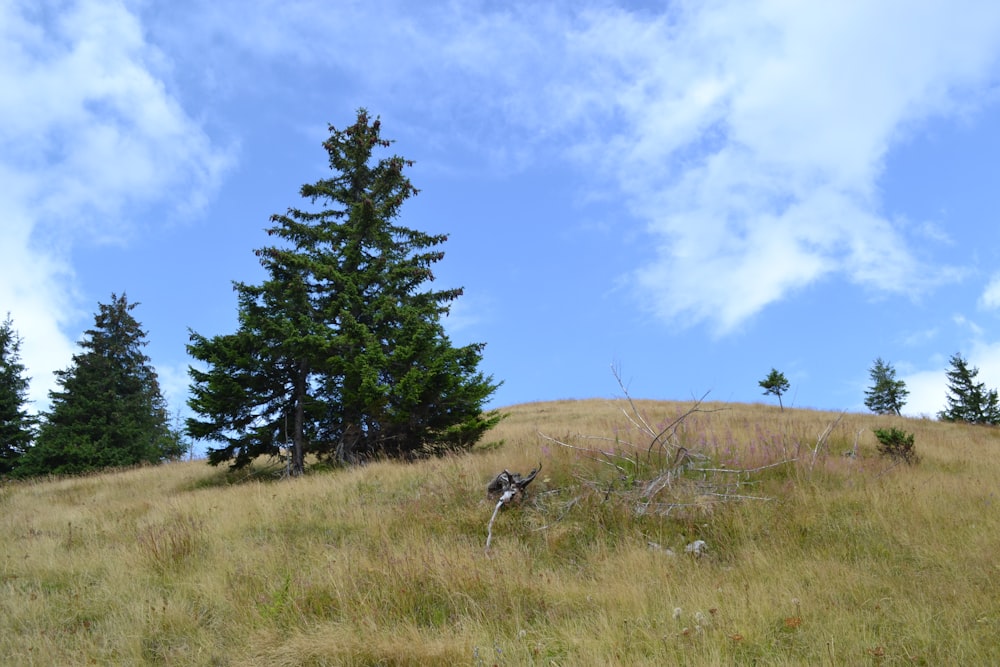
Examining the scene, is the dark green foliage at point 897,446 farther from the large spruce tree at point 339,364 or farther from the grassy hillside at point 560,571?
the large spruce tree at point 339,364

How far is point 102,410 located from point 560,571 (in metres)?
27.9

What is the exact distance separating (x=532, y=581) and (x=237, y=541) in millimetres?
4065

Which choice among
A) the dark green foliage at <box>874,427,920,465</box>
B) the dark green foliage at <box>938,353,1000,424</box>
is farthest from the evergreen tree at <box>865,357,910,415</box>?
the dark green foliage at <box>874,427,920,465</box>

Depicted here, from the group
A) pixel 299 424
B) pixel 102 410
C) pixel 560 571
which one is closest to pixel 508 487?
pixel 560 571

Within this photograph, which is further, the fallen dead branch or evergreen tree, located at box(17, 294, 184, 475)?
evergreen tree, located at box(17, 294, 184, 475)

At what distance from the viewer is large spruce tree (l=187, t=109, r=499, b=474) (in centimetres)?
1210

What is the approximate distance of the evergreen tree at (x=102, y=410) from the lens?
75.0 feet

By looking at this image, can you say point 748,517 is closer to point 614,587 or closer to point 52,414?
point 614,587

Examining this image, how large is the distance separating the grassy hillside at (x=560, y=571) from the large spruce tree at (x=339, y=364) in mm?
3726

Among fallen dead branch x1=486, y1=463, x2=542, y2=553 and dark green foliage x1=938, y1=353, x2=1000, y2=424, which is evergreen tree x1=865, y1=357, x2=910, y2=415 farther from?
fallen dead branch x1=486, y1=463, x2=542, y2=553

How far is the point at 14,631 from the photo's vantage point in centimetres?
475

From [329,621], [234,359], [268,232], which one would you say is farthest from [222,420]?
[329,621]

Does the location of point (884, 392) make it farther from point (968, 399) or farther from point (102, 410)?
point (102, 410)

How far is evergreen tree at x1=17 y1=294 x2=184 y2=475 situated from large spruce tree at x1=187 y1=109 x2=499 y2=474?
41.0 feet
